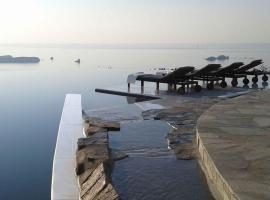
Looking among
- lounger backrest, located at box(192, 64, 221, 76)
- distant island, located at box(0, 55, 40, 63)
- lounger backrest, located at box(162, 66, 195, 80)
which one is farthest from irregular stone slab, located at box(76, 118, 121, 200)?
distant island, located at box(0, 55, 40, 63)

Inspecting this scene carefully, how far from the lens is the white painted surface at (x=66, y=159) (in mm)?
3980

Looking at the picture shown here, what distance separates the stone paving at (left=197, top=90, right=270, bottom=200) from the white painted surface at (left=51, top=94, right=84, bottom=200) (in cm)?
137

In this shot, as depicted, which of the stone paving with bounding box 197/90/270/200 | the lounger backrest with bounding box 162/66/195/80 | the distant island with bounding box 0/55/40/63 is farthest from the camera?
the distant island with bounding box 0/55/40/63

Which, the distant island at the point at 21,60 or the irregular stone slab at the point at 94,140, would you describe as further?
the distant island at the point at 21,60

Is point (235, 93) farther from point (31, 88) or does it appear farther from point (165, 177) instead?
point (31, 88)

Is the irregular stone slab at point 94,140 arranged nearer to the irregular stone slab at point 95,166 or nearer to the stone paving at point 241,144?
the irregular stone slab at point 95,166

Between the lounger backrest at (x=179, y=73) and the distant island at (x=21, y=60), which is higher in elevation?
the lounger backrest at (x=179, y=73)

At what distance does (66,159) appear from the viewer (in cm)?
491

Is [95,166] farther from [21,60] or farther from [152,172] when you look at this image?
[21,60]

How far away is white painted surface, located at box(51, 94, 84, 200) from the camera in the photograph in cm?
398

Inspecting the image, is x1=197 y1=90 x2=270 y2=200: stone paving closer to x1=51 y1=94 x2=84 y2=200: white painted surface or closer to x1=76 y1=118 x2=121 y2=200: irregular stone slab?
x1=76 y1=118 x2=121 y2=200: irregular stone slab

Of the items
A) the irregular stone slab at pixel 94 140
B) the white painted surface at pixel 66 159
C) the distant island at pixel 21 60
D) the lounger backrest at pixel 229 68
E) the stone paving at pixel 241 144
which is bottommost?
the distant island at pixel 21 60

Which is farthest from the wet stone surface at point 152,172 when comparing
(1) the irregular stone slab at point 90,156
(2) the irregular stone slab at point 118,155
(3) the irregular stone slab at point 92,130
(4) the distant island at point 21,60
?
(4) the distant island at point 21,60

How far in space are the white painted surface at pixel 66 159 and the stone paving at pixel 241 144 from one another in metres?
1.37
